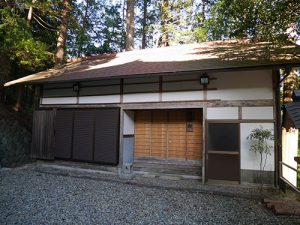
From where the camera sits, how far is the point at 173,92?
7.02 metres

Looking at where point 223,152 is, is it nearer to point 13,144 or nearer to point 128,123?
point 128,123

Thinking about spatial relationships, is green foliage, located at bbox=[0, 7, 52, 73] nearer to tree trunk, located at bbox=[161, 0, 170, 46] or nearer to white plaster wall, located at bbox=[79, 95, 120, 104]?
white plaster wall, located at bbox=[79, 95, 120, 104]

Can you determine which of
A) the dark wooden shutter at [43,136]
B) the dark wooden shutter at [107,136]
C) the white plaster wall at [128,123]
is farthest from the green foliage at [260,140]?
the dark wooden shutter at [43,136]

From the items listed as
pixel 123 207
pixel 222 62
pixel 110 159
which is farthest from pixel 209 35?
pixel 123 207

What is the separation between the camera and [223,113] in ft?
21.2

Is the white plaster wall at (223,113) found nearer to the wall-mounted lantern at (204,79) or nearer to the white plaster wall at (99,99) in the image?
the wall-mounted lantern at (204,79)

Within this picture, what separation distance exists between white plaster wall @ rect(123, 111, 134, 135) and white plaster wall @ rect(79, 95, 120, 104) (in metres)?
0.57

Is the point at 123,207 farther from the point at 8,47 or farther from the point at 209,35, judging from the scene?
the point at 209,35

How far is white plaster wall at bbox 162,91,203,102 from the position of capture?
6.75 metres

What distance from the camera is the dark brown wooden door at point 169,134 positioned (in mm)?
7676

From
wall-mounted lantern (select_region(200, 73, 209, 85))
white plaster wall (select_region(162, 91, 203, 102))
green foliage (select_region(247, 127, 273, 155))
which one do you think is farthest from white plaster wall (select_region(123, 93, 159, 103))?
green foliage (select_region(247, 127, 273, 155))

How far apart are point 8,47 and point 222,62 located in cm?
818

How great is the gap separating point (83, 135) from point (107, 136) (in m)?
0.98

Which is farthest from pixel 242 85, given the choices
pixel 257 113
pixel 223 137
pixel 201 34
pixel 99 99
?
pixel 201 34
